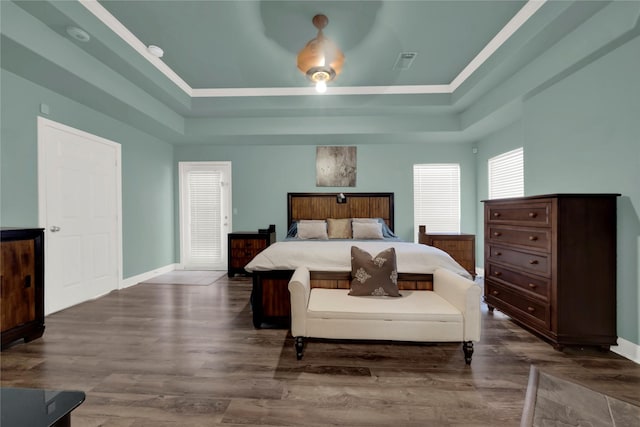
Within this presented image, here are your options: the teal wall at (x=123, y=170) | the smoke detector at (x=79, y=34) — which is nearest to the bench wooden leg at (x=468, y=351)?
the smoke detector at (x=79, y=34)

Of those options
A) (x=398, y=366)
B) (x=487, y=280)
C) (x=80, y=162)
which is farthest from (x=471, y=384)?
(x=80, y=162)

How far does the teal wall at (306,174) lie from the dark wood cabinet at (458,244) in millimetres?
589

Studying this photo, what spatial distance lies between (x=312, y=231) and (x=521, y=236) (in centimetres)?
274

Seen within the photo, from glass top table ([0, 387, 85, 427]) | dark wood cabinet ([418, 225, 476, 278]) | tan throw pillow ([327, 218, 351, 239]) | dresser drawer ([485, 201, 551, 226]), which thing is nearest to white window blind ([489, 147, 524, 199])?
dark wood cabinet ([418, 225, 476, 278])

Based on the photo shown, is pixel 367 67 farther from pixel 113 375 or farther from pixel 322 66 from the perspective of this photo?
pixel 113 375

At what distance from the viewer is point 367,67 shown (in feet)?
11.4

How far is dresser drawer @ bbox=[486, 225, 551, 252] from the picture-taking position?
91.6 inches

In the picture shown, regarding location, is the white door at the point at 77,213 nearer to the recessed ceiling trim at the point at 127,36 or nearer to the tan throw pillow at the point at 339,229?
the recessed ceiling trim at the point at 127,36

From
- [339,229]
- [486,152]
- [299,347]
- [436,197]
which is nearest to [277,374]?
[299,347]

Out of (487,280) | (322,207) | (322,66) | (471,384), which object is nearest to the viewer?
(471,384)

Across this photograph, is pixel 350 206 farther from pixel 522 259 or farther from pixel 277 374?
pixel 277 374

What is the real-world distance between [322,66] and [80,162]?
3.34 m

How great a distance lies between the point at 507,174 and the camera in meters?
4.33

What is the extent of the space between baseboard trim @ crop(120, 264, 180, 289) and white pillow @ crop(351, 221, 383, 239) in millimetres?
3640
